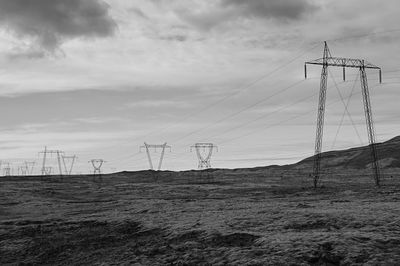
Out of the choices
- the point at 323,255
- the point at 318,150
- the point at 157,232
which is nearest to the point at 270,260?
the point at 323,255

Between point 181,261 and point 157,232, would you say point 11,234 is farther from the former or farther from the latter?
point 181,261

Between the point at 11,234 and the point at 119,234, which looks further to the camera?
the point at 11,234

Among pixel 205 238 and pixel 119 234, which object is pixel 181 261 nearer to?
pixel 205 238

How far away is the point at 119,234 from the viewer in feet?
94.9

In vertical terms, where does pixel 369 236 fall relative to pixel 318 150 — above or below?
below

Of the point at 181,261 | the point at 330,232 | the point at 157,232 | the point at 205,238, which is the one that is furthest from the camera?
the point at 157,232

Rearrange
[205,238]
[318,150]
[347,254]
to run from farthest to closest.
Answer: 1. [318,150]
2. [205,238]
3. [347,254]

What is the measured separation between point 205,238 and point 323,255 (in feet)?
23.4

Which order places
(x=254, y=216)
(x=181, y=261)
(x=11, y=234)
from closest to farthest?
(x=181, y=261) < (x=254, y=216) < (x=11, y=234)

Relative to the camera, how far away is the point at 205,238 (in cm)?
2377

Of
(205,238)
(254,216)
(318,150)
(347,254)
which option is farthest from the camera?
(318,150)

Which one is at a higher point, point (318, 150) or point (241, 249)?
point (318, 150)

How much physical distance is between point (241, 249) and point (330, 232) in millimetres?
4512

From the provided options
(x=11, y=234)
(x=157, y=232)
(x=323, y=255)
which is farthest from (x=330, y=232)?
(x=11, y=234)
